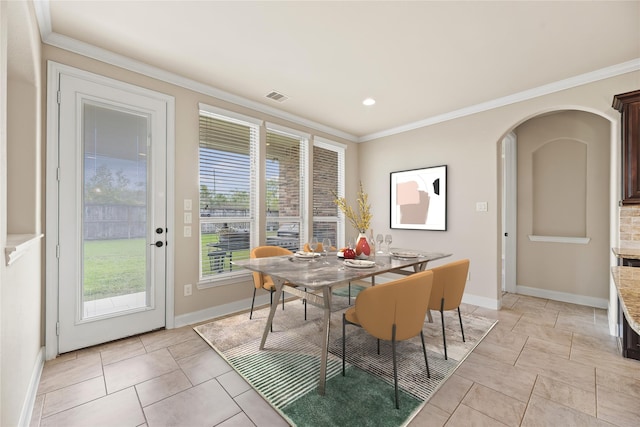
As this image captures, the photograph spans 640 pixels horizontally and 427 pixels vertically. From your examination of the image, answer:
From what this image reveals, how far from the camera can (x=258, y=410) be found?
1728mm

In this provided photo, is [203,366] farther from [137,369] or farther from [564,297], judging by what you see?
[564,297]

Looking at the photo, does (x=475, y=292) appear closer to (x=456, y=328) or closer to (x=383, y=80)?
(x=456, y=328)

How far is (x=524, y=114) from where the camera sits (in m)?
3.34

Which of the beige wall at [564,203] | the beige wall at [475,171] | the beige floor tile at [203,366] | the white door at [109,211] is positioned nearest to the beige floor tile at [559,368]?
the beige wall at [475,171]

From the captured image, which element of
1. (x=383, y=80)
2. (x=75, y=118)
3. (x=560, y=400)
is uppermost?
(x=383, y=80)

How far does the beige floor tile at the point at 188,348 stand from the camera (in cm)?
240

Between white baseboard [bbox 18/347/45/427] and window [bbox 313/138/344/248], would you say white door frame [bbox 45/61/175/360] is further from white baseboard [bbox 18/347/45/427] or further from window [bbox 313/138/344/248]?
window [bbox 313/138/344/248]

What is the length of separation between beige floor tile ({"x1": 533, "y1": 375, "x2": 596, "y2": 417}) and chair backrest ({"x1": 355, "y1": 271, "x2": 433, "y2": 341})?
0.96 m

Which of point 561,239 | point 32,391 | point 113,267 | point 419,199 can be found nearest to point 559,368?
point 561,239

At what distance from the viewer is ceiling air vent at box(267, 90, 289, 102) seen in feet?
11.1

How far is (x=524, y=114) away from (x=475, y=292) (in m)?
2.30

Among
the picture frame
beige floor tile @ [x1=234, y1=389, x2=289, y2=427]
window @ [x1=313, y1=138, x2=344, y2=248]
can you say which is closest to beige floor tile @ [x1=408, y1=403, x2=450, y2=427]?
beige floor tile @ [x1=234, y1=389, x2=289, y2=427]

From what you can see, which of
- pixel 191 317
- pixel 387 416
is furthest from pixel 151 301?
pixel 387 416

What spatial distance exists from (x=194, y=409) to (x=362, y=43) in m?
2.96
